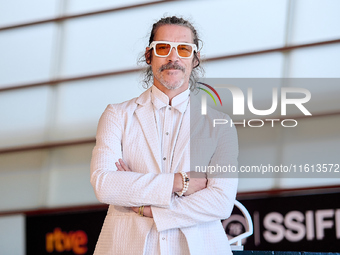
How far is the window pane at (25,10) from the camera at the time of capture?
241 inches

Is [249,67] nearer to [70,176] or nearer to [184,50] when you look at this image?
[70,176]

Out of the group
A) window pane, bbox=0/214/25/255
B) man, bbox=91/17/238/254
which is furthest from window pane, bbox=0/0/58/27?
man, bbox=91/17/238/254

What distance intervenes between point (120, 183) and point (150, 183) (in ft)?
0.41

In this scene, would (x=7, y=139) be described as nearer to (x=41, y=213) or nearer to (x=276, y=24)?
(x=41, y=213)

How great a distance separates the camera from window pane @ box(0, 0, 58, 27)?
20.1 feet

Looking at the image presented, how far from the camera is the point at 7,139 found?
6035mm

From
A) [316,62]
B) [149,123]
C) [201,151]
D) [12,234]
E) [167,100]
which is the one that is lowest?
[12,234]

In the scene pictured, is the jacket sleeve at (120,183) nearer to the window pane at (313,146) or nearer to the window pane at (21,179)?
the window pane at (313,146)

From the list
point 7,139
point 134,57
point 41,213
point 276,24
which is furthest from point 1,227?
point 276,24

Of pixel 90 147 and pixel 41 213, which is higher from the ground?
pixel 90 147

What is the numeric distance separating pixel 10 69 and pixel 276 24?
123 inches

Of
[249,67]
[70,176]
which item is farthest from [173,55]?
[70,176]

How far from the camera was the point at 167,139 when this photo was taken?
7.03 ft

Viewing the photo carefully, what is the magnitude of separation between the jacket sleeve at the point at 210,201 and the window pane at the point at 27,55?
421 centimetres
